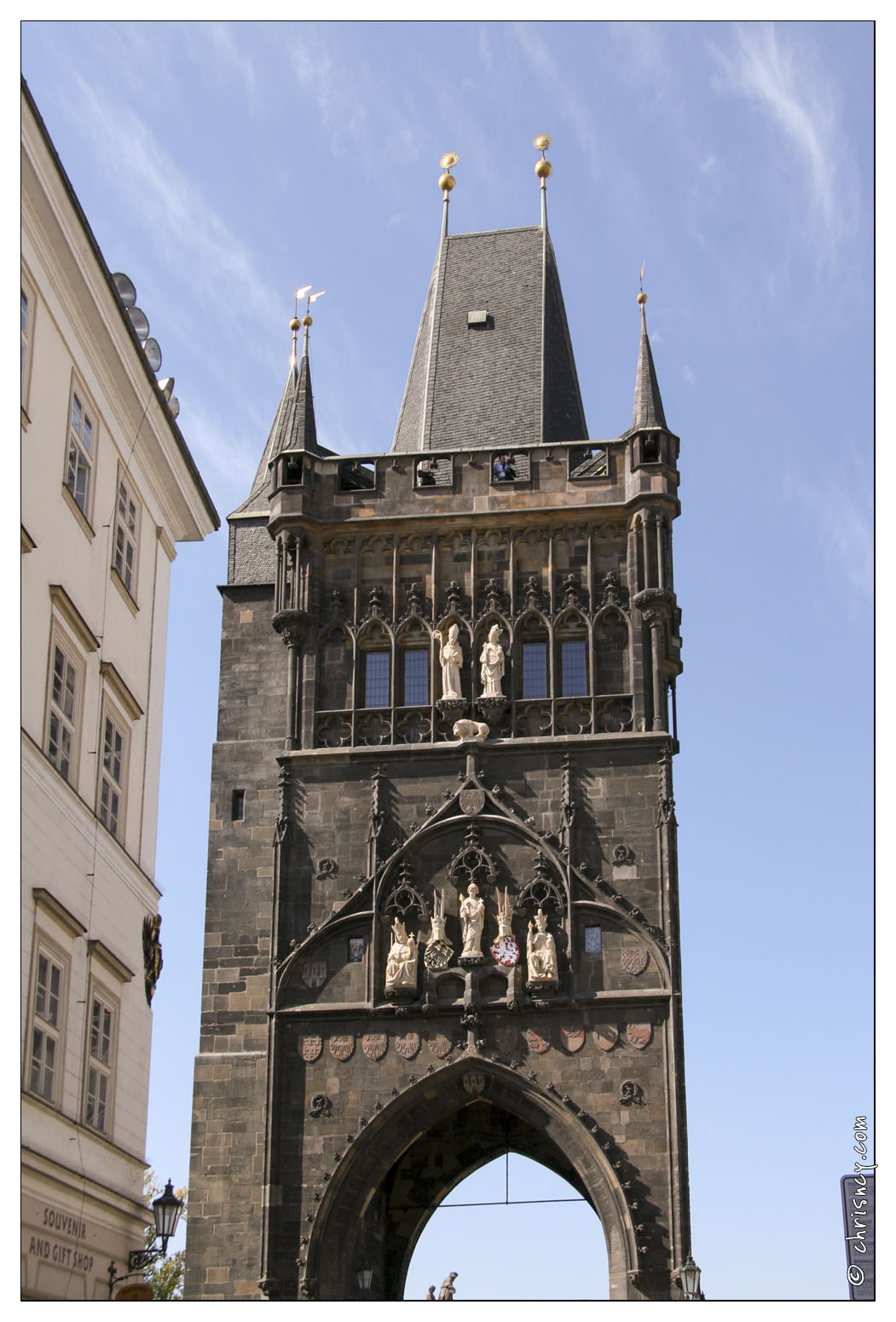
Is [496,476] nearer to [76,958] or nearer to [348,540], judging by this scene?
[348,540]

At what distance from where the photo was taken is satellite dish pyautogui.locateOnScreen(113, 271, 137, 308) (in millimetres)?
20000

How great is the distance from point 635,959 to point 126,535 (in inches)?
379

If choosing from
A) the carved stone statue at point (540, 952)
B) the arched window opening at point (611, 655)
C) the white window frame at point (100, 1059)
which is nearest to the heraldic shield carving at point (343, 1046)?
the carved stone statue at point (540, 952)

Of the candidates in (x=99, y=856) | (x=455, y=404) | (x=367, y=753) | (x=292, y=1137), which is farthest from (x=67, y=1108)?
(x=455, y=404)

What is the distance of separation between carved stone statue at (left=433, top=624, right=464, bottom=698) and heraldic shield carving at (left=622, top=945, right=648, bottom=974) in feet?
14.0

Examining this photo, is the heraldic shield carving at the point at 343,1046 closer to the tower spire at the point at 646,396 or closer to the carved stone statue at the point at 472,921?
the carved stone statue at the point at 472,921

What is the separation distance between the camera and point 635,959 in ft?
82.8

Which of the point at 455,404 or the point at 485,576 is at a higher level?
the point at 455,404

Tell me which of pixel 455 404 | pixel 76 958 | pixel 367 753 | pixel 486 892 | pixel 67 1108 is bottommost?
pixel 67 1108

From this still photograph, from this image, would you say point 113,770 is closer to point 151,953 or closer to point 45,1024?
point 151,953

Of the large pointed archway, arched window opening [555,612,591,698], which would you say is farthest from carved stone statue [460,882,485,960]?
arched window opening [555,612,591,698]

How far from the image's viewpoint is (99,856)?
17.7m

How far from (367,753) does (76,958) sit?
10.2 meters

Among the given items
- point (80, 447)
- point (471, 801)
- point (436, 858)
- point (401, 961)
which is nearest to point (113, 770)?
point (80, 447)
